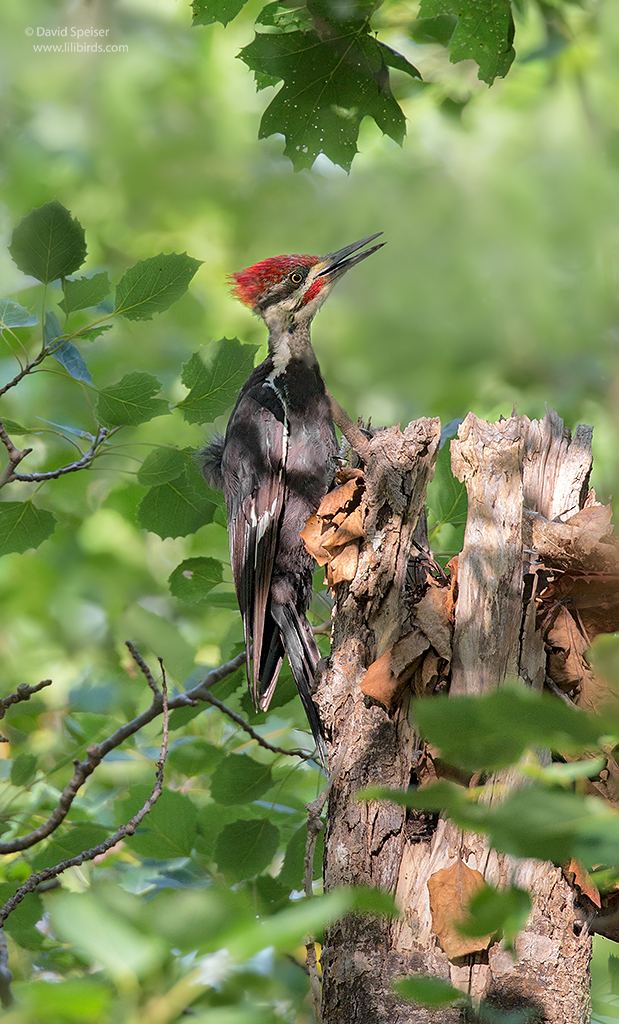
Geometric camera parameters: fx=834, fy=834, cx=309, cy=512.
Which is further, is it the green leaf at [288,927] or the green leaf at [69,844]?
the green leaf at [69,844]

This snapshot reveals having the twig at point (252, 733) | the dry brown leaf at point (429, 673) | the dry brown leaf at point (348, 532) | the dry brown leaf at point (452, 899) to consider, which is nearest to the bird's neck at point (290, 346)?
the twig at point (252, 733)

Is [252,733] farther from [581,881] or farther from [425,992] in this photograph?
[425,992]

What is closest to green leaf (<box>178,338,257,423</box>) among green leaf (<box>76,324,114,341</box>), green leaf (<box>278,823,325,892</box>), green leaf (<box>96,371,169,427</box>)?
green leaf (<box>96,371,169,427</box>)

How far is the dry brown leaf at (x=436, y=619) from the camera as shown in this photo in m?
1.18

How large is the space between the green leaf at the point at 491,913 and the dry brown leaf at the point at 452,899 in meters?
0.66

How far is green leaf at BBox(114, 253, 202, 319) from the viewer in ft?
4.90

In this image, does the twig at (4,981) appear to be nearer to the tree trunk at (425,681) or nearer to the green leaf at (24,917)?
the green leaf at (24,917)

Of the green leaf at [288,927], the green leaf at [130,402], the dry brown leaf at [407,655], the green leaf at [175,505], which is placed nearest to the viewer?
→ the green leaf at [288,927]

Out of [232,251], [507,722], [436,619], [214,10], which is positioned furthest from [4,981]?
[232,251]

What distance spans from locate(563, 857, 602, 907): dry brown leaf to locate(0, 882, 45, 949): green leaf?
114cm

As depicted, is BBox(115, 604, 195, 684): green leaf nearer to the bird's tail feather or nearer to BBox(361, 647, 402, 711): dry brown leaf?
the bird's tail feather

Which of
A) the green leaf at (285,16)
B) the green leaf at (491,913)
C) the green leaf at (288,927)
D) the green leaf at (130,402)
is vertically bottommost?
the green leaf at (288,927)

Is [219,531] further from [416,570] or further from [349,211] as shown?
[349,211]

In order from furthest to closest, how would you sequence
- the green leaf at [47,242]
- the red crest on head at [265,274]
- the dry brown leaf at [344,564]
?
the red crest on head at [265,274], the green leaf at [47,242], the dry brown leaf at [344,564]
